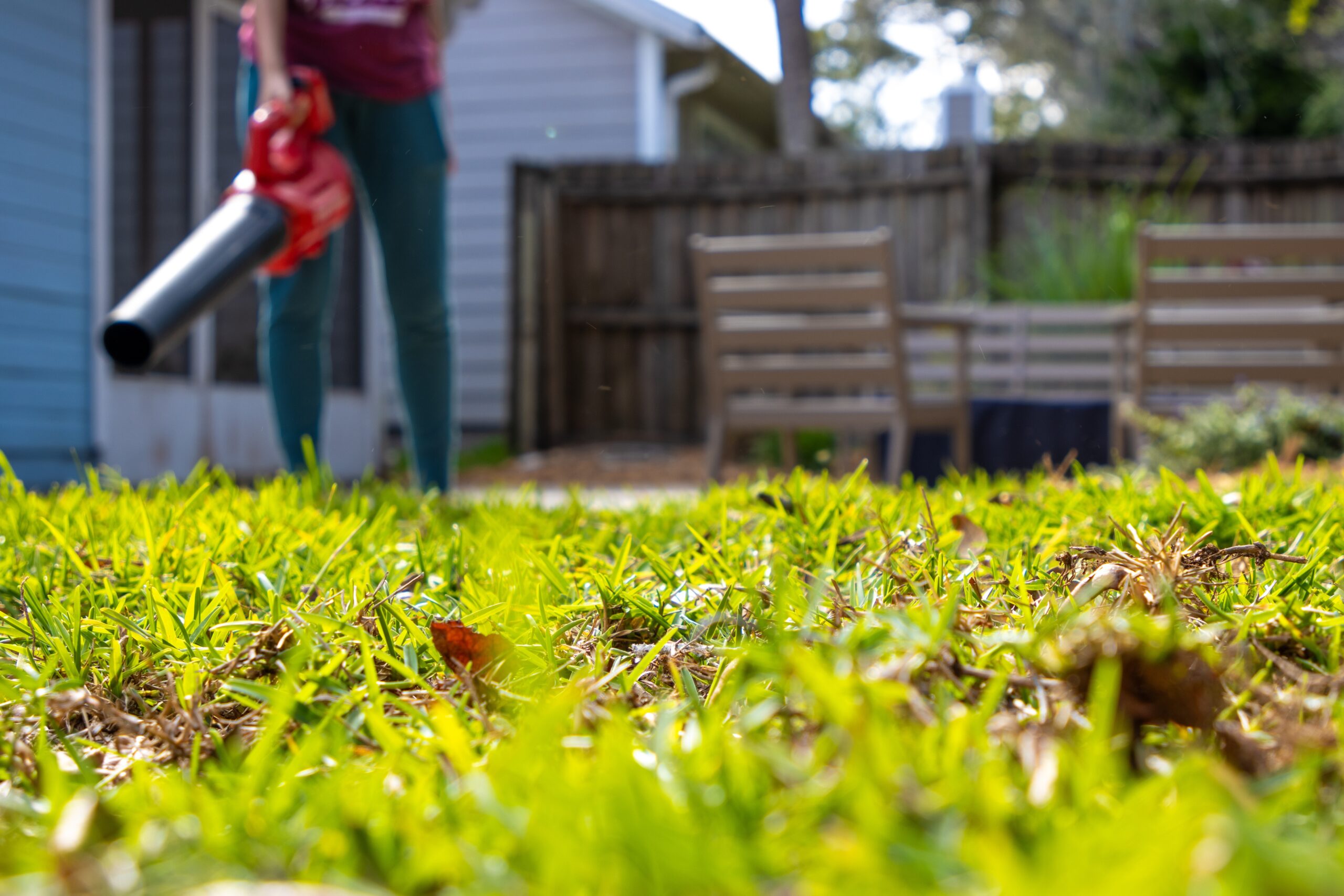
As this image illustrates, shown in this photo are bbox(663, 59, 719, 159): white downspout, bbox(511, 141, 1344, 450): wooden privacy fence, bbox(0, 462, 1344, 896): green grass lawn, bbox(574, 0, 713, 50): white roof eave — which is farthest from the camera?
bbox(663, 59, 719, 159): white downspout

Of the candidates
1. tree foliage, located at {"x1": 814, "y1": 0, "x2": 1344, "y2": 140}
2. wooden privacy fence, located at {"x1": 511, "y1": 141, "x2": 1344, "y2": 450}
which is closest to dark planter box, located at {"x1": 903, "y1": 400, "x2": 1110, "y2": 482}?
wooden privacy fence, located at {"x1": 511, "y1": 141, "x2": 1344, "y2": 450}

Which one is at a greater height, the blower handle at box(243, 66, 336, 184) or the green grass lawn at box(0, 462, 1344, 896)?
the blower handle at box(243, 66, 336, 184)

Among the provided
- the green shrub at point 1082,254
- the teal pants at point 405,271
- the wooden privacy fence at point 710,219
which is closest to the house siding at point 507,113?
the wooden privacy fence at point 710,219

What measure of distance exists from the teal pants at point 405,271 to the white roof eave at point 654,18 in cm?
855

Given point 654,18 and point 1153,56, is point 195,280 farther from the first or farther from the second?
point 1153,56

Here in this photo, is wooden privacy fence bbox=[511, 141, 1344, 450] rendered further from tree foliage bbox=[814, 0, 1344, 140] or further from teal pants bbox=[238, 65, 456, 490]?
A: teal pants bbox=[238, 65, 456, 490]

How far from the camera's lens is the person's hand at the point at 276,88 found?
247 cm

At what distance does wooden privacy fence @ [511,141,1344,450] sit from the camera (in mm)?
8625

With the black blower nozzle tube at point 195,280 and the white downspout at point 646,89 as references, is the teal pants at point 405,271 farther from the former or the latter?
the white downspout at point 646,89

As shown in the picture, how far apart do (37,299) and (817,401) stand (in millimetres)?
3636

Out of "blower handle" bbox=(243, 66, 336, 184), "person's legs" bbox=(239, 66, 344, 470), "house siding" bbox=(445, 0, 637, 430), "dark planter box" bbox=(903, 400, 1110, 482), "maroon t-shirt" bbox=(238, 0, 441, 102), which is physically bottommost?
"dark planter box" bbox=(903, 400, 1110, 482)

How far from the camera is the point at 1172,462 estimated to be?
370cm

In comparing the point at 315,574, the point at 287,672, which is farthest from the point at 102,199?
the point at 287,672

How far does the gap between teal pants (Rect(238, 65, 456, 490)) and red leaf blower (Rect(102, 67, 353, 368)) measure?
0.13 meters
